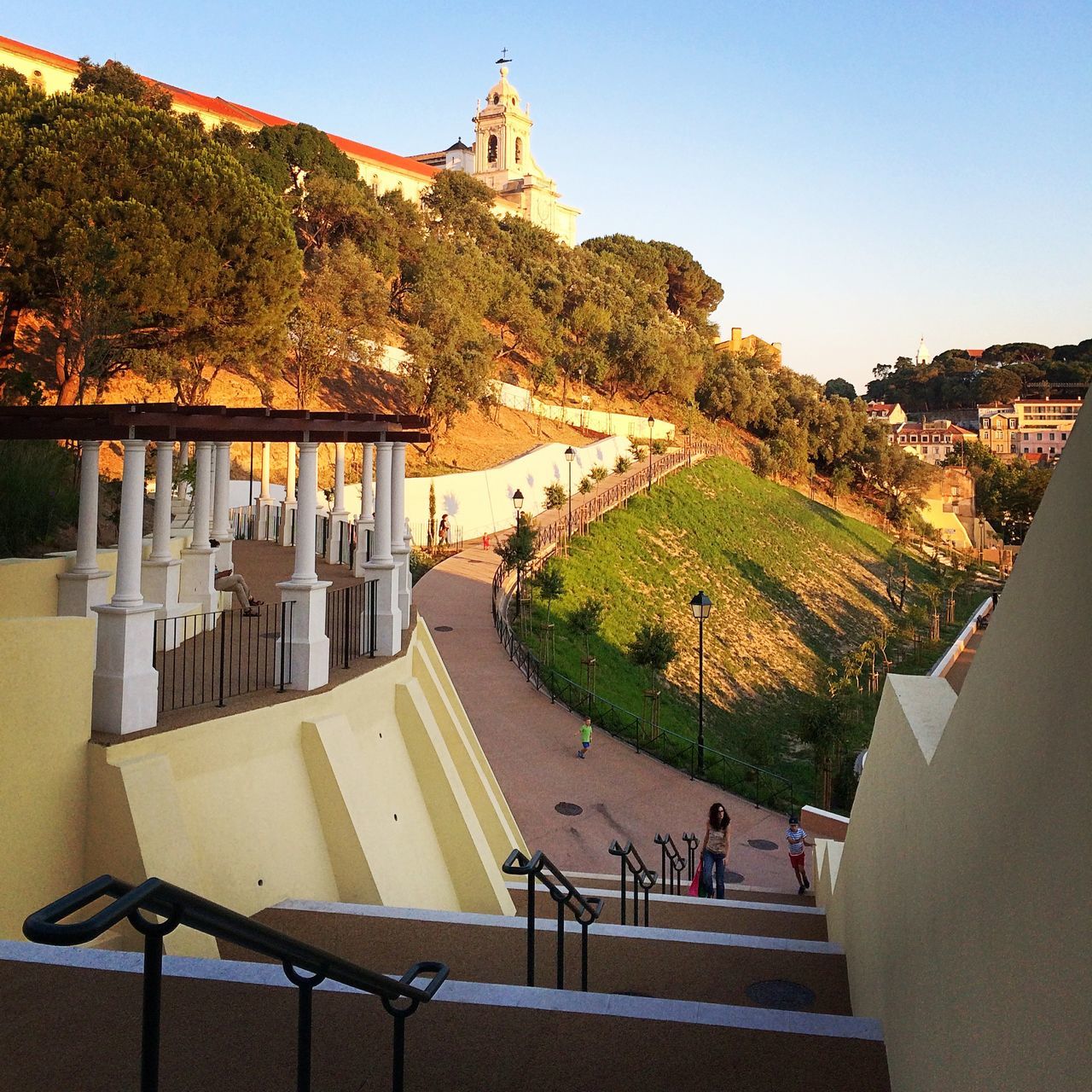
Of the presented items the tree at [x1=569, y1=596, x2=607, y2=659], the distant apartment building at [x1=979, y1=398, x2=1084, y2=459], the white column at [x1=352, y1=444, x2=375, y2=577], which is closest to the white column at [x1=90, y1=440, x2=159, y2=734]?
the white column at [x1=352, y1=444, x2=375, y2=577]

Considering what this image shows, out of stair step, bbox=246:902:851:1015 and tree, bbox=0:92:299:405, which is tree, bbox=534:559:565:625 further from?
stair step, bbox=246:902:851:1015

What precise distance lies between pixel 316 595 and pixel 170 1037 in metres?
4.83

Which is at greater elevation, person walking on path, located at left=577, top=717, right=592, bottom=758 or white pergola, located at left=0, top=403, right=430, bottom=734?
white pergola, located at left=0, top=403, right=430, bottom=734

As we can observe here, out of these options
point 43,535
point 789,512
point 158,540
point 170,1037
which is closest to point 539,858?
point 170,1037

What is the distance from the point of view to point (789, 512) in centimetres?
5012

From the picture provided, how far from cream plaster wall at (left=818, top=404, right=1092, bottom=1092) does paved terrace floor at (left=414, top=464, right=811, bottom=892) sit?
9839mm

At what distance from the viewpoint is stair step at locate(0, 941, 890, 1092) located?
4.13 m

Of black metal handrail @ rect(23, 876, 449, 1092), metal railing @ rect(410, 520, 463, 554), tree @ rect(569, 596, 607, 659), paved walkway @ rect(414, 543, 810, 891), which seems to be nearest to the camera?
black metal handrail @ rect(23, 876, 449, 1092)

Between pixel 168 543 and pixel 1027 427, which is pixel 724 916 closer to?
pixel 168 543

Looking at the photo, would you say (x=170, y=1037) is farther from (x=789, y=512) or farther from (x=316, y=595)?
(x=789, y=512)

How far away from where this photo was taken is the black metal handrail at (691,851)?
1327cm

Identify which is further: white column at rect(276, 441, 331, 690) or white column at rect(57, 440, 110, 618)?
white column at rect(57, 440, 110, 618)

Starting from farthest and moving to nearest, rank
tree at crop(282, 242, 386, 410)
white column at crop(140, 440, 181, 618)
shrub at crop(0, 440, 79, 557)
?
tree at crop(282, 242, 386, 410) → shrub at crop(0, 440, 79, 557) → white column at crop(140, 440, 181, 618)

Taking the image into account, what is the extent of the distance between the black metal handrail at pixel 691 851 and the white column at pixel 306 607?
21.6 ft
